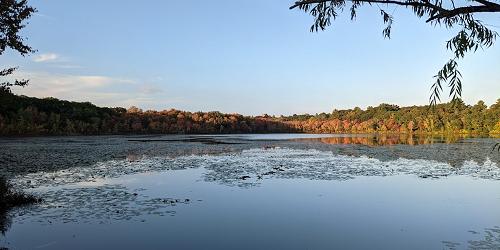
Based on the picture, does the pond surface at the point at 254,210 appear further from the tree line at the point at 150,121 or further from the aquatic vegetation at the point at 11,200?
the tree line at the point at 150,121

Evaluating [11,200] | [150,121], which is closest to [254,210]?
[11,200]

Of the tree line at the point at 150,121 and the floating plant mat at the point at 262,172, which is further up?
the tree line at the point at 150,121

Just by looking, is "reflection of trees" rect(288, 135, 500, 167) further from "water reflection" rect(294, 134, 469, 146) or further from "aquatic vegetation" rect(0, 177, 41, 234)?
"aquatic vegetation" rect(0, 177, 41, 234)

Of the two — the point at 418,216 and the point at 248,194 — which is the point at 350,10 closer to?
the point at 418,216

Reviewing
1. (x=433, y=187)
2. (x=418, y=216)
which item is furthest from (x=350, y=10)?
(x=433, y=187)

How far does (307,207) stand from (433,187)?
8.45 metres

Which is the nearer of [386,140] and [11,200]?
[11,200]

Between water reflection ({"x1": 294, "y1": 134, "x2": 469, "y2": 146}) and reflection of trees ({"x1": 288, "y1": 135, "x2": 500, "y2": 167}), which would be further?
water reflection ({"x1": 294, "y1": 134, "x2": 469, "y2": 146})

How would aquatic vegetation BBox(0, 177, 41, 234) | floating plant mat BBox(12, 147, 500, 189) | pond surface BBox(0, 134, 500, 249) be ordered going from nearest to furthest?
pond surface BBox(0, 134, 500, 249)
aquatic vegetation BBox(0, 177, 41, 234)
floating plant mat BBox(12, 147, 500, 189)

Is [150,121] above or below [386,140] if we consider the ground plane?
above

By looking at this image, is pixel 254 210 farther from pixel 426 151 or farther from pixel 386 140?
pixel 386 140

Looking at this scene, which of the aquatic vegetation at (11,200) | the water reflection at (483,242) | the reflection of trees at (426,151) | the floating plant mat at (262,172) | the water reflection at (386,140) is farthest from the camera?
the water reflection at (386,140)

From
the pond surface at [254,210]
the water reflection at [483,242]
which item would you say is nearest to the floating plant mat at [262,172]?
the pond surface at [254,210]

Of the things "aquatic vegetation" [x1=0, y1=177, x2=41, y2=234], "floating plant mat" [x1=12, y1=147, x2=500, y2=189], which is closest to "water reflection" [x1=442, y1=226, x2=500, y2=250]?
"floating plant mat" [x1=12, y1=147, x2=500, y2=189]
